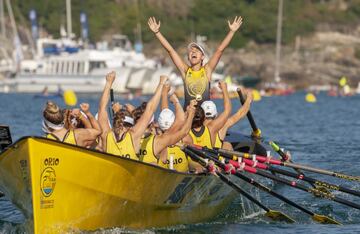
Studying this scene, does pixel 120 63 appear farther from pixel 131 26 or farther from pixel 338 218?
pixel 338 218

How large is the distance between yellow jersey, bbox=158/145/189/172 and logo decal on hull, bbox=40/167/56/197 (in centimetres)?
215

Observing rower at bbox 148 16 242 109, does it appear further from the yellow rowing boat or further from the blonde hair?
the blonde hair

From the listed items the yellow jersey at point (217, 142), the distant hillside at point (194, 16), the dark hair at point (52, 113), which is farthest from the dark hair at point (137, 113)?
the distant hillside at point (194, 16)

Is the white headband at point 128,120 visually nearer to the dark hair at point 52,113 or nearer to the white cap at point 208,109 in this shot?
the dark hair at point 52,113

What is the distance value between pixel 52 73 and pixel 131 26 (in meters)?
32.6

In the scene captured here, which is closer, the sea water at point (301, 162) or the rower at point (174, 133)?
the rower at point (174, 133)

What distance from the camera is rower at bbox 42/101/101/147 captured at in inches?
454

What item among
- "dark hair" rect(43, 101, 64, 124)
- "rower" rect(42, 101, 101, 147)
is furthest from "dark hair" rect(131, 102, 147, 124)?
"dark hair" rect(43, 101, 64, 124)

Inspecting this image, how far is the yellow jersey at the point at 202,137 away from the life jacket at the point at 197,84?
3.91 ft

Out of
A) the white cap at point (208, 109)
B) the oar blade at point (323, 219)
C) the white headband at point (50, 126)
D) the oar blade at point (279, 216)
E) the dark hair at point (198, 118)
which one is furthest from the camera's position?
the white cap at point (208, 109)

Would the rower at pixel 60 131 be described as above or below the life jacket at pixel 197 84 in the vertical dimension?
below

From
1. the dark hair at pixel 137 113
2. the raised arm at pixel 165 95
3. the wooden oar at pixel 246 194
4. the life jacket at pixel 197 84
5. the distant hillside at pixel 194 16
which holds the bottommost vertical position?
the wooden oar at pixel 246 194

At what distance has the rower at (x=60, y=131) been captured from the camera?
1153 centimetres

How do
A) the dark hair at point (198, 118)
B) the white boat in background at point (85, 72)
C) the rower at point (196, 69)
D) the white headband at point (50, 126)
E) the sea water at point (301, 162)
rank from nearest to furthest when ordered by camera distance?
the white headband at point (50, 126), the dark hair at point (198, 118), the sea water at point (301, 162), the rower at point (196, 69), the white boat in background at point (85, 72)
